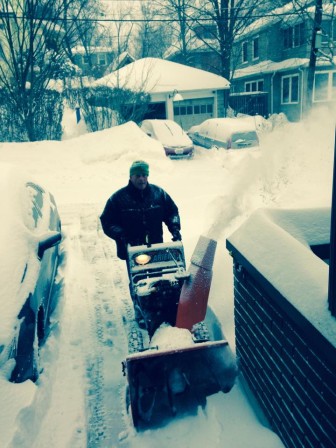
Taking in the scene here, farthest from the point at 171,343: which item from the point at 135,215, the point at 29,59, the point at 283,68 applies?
the point at 283,68

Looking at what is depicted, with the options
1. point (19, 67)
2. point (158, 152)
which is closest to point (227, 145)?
point (158, 152)

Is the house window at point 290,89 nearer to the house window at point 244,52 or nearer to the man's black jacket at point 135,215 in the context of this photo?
the house window at point 244,52

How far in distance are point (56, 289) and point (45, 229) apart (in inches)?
43.3

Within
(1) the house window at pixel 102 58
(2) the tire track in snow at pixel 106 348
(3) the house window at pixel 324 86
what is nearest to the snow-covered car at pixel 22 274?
(2) the tire track in snow at pixel 106 348

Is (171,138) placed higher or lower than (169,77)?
lower

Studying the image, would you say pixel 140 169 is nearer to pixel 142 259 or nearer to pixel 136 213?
pixel 136 213

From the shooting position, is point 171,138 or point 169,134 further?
point 169,134

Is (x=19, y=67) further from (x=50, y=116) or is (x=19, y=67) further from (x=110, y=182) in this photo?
(x=110, y=182)

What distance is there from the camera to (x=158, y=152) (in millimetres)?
13812

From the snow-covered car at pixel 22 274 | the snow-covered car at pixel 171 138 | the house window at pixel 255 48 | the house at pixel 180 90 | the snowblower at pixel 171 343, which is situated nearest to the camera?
the snowblower at pixel 171 343

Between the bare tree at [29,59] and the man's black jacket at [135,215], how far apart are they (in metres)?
11.9

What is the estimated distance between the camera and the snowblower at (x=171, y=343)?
279 centimetres

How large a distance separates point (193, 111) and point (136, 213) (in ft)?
70.9

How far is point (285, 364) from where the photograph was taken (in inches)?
102
